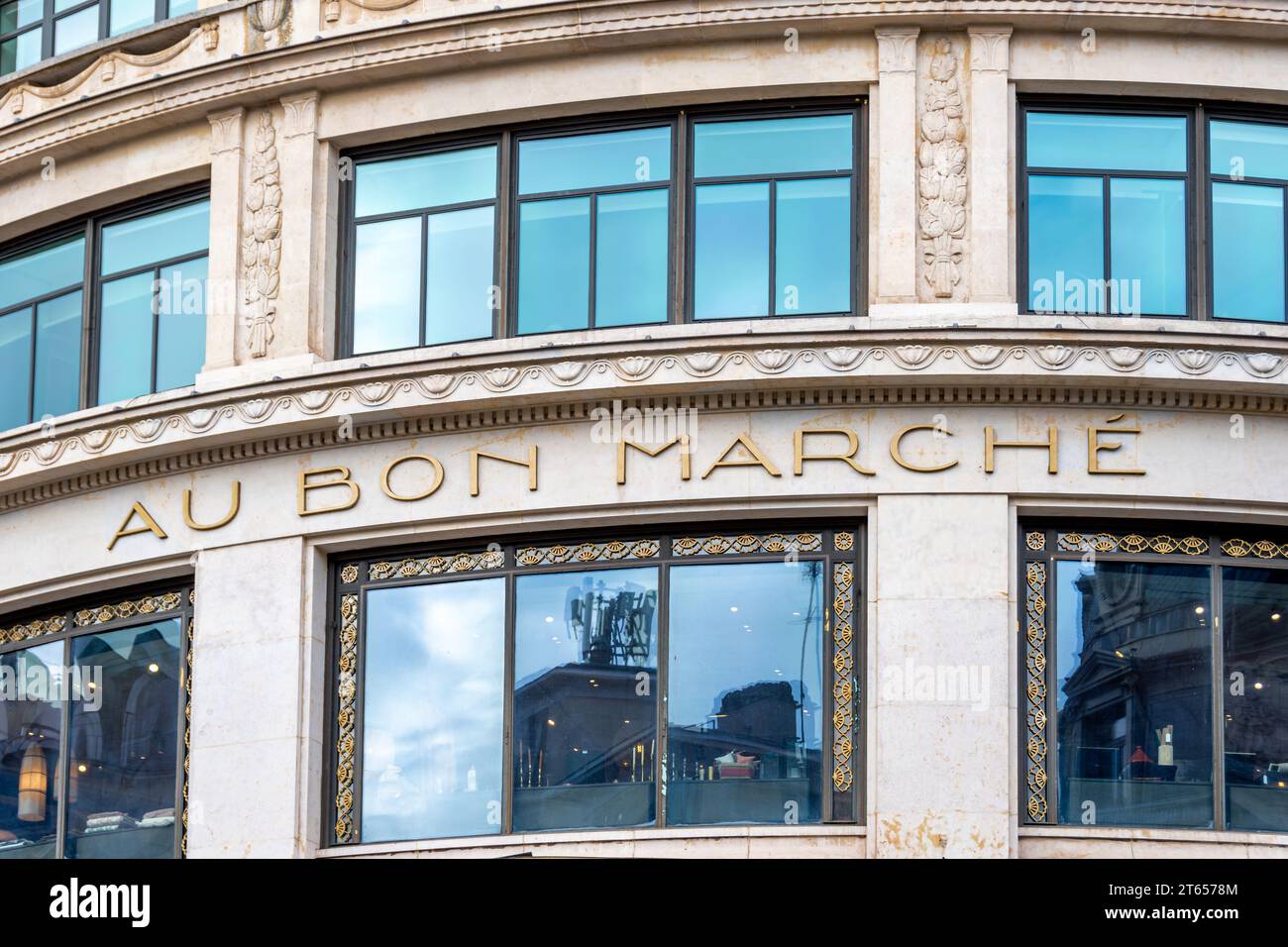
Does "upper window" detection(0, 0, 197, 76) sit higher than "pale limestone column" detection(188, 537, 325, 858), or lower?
higher

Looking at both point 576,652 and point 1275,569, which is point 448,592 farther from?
point 1275,569

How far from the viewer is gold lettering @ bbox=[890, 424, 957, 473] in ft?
80.6

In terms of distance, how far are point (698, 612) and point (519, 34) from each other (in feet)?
22.0

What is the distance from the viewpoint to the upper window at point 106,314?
1103 inches

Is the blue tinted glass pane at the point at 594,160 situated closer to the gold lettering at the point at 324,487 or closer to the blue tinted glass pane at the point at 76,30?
the gold lettering at the point at 324,487

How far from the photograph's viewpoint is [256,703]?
83.6 ft

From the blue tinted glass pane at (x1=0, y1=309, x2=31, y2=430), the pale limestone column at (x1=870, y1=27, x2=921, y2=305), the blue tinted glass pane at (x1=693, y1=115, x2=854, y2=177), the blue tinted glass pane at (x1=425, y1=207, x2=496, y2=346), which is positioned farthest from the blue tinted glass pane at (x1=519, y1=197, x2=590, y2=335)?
the blue tinted glass pane at (x1=0, y1=309, x2=31, y2=430)

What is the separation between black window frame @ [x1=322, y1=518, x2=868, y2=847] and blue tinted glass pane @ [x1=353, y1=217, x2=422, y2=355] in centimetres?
250

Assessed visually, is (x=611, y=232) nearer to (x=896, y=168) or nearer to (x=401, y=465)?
(x=896, y=168)

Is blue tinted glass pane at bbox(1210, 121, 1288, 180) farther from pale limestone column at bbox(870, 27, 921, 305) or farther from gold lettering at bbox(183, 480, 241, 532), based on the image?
gold lettering at bbox(183, 480, 241, 532)

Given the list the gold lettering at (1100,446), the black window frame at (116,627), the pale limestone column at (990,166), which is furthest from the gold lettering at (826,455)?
the black window frame at (116,627)
